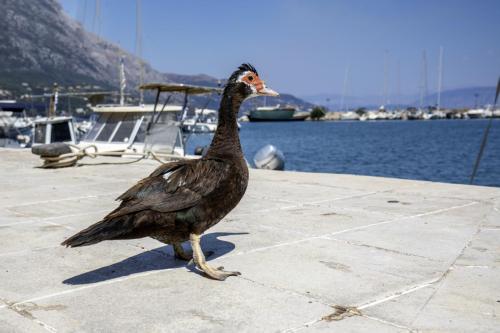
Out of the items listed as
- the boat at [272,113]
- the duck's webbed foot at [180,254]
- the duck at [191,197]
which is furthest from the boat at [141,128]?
the boat at [272,113]

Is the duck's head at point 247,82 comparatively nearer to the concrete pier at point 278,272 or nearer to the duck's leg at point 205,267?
the duck's leg at point 205,267

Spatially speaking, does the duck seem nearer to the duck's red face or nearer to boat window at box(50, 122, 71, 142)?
the duck's red face

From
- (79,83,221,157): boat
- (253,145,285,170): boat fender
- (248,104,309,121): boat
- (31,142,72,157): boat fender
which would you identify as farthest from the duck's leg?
(248,104,309,121): boat

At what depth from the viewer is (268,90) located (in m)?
4.51

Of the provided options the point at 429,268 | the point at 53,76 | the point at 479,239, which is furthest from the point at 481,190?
the point at 53,76

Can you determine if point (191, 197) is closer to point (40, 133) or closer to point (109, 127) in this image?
point (109, 127)

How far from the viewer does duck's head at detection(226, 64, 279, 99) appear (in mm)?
4527

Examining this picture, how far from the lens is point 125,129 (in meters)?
19.3

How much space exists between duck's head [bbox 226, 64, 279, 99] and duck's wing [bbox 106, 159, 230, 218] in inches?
25.7

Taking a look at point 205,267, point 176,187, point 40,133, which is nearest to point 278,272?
point 205,267

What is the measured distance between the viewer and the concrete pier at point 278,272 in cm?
335

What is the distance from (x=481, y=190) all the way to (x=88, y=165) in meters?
9.17

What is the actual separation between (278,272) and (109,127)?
16547mm

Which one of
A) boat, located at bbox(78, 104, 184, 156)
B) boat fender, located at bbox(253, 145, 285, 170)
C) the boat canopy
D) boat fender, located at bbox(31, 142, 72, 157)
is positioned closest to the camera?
boat fender, located at bbox(31, 142, 72, 157)
